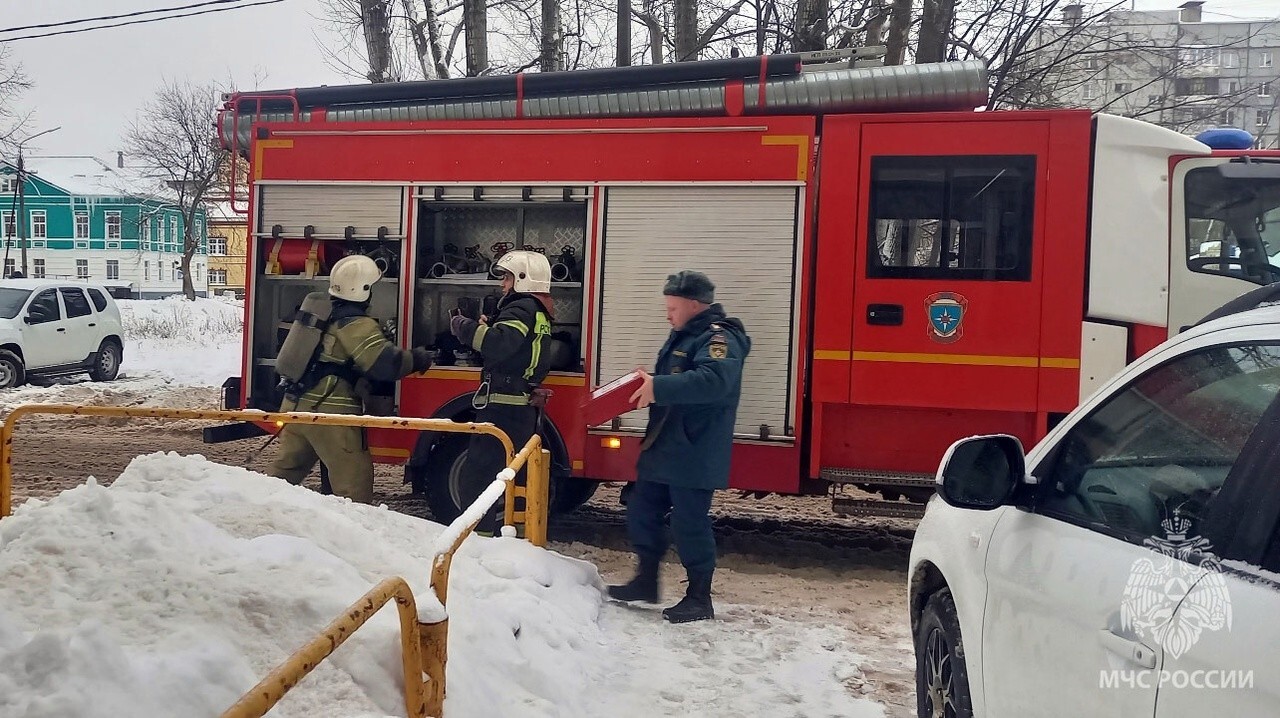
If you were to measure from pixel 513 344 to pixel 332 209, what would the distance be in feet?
6.66

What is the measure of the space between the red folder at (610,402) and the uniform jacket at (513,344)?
2.22 ft

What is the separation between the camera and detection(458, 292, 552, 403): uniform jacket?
243 inches

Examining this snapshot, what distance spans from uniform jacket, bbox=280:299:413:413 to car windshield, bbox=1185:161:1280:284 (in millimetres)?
4907

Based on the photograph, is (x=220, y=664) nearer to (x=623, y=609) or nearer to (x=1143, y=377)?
(x=1143, y=377)

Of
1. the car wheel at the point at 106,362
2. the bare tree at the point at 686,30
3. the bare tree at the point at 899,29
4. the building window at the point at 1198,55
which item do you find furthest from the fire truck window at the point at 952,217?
the car wheel at the point at 106,362

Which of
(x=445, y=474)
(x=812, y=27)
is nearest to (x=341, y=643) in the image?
(x=445, y=474)

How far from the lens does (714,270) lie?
654 cm

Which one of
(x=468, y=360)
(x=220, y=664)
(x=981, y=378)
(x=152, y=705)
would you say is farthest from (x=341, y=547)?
(x=981, y=378)

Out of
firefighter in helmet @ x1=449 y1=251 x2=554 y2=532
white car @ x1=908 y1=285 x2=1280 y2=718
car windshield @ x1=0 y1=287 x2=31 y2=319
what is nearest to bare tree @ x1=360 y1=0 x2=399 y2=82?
car windshield @ x1=0 y1=287 x2=31 y2=319

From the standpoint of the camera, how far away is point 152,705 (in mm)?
2449

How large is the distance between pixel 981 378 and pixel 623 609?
254 centimetres

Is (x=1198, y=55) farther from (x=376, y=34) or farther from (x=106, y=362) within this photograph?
(x=106, y=362)

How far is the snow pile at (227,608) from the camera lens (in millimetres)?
2504

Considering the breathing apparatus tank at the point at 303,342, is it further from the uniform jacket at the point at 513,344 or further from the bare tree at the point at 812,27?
the bare tree at the point at 812,27
